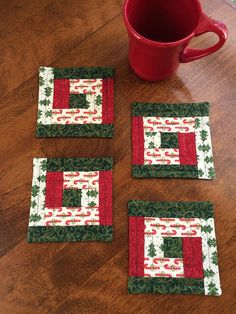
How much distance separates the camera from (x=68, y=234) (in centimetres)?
62

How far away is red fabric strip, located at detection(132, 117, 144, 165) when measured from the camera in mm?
658

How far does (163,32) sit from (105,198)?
299mm

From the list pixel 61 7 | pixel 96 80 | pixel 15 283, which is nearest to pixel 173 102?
pixel 96 80

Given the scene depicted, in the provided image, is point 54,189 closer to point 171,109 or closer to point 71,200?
point 71,200

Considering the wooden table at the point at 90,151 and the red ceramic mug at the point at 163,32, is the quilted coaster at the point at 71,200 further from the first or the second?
the red ceramic mug at the point at 163,32

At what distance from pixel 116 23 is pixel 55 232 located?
379 millimetres

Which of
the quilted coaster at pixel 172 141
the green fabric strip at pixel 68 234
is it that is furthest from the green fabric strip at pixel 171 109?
the green fabric strip at pixel 68 234

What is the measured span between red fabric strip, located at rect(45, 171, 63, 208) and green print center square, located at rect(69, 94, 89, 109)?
122 millimetres

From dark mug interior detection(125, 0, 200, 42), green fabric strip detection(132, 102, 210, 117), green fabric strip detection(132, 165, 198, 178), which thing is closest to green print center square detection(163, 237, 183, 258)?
green fabric strip detection(132, 165, 198, 178)

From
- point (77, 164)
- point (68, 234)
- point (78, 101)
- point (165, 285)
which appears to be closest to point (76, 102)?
point (78, 101)

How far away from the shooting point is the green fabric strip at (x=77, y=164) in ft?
2.15

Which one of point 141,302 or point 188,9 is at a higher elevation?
point 188,9

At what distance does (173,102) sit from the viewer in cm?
69

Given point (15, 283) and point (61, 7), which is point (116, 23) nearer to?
point (61, 7)
